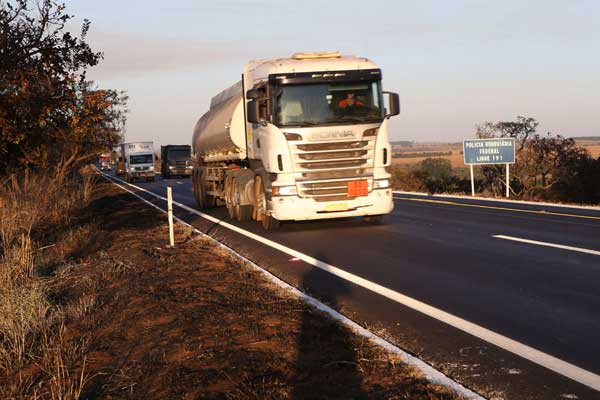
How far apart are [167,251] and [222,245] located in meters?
1.14

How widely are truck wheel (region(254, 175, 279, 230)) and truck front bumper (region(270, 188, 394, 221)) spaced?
740 millimetres

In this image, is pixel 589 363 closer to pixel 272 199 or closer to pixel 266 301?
pixel 266 301

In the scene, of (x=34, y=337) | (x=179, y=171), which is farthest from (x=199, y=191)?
(x=179, y=171)

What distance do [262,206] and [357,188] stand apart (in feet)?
7.60

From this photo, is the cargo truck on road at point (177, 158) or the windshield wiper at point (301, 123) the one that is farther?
the cargo truck on road at point (177, 158)

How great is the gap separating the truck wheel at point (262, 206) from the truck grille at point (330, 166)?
1.27 m

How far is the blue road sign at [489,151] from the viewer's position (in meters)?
24.4

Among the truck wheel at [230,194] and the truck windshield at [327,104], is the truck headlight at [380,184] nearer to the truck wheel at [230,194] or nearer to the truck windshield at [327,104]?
the truck windshield at [327,104]

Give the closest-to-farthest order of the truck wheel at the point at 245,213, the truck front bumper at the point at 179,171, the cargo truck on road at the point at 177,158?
1. the truck wheel at the point at 245,213
2. the cargo truck on road at the point at 177,158
3. the truck front bumper at the point at 179,171

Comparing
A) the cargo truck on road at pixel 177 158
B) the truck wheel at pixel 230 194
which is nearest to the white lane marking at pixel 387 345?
the truck wheel at pixel 230 194

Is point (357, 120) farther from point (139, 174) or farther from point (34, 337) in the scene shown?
point (139, 174)

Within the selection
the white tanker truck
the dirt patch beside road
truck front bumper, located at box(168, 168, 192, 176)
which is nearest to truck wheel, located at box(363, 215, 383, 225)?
the white tanker truck

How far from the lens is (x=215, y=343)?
19.0 feet

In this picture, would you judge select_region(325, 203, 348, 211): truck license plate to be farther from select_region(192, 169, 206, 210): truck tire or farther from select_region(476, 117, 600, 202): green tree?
select_region(476, 117, 600, 202): green tree
